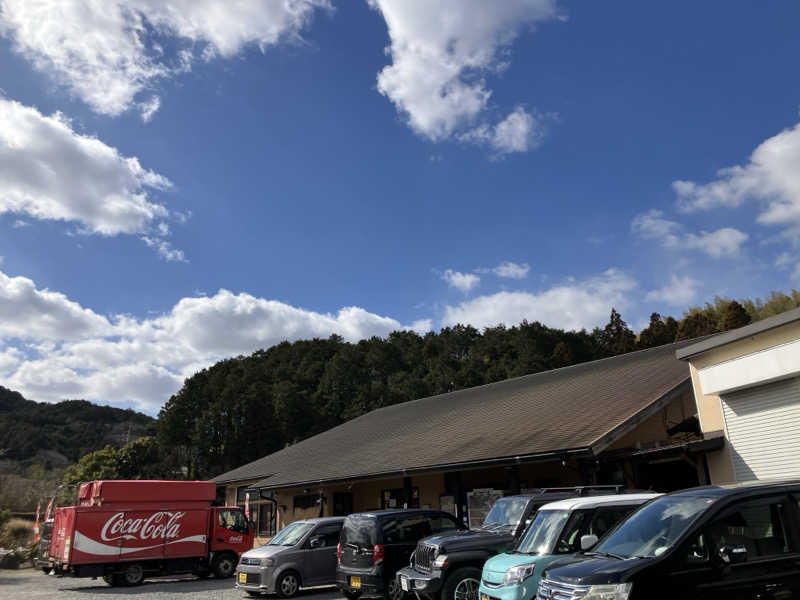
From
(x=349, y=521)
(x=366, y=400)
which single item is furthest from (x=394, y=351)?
(x=349, y=521)

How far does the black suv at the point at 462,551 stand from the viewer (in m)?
9.22

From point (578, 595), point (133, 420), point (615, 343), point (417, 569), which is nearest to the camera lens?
point (578, 595)

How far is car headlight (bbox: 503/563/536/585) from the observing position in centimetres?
740

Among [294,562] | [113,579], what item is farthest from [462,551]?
[113,579]

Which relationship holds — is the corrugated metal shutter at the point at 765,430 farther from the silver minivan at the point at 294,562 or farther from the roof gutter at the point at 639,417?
the silver minivan at the point at 294,562

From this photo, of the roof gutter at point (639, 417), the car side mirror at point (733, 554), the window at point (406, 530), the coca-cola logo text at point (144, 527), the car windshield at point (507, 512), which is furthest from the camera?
the coca-cola logo text at point (144, 527)

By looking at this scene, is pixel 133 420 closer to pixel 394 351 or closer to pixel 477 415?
pixel 394 351

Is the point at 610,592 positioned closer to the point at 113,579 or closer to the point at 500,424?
the point at 500,424

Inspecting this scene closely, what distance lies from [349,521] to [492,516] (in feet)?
10.2

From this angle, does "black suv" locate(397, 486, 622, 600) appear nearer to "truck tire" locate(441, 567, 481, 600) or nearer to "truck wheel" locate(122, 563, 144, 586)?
"truck tire" locate(441, 567, 481, 600)

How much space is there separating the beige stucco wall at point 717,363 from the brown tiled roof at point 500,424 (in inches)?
44.0

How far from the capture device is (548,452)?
12969 mm

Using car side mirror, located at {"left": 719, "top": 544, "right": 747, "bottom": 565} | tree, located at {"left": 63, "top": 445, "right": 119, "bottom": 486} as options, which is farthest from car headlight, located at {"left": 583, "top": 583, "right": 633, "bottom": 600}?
tree, located at {"left": 63, "top": 445, "right": 119, "bottom": 486}

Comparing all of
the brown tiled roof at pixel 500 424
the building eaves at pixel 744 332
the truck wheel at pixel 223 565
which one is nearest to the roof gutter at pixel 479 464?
the brown tiled roof at pixel 500 424
